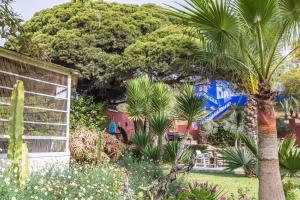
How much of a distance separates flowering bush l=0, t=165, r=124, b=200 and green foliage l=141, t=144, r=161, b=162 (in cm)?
354

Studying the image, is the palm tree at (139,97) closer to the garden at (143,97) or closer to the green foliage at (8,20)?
the garden at (143,97)

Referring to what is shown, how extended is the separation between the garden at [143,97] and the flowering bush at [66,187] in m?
0.03

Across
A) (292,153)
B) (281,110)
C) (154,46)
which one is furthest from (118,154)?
(281,110)

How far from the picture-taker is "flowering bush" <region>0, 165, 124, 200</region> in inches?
193

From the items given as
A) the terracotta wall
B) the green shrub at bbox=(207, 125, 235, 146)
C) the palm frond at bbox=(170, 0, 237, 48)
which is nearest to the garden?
the palm frond at bbox=(170, 0, 237, 48)

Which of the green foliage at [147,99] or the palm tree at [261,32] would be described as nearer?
the palm tree at [261,32]

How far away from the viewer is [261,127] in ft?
20.3

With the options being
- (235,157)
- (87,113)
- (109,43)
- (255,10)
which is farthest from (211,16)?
(109,43)

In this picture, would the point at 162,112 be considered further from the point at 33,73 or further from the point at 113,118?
the point at 113,118

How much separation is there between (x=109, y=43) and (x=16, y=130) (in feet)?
42.5

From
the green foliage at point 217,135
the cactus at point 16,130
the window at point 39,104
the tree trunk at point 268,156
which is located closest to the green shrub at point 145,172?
the window at point 39,104

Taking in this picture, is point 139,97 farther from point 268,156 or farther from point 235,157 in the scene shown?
point 268,156

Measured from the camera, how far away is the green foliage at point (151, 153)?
11.3 meters

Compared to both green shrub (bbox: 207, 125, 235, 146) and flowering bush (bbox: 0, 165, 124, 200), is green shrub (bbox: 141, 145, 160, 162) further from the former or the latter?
green shrub (bbox: 207, 125, 235, 146)
